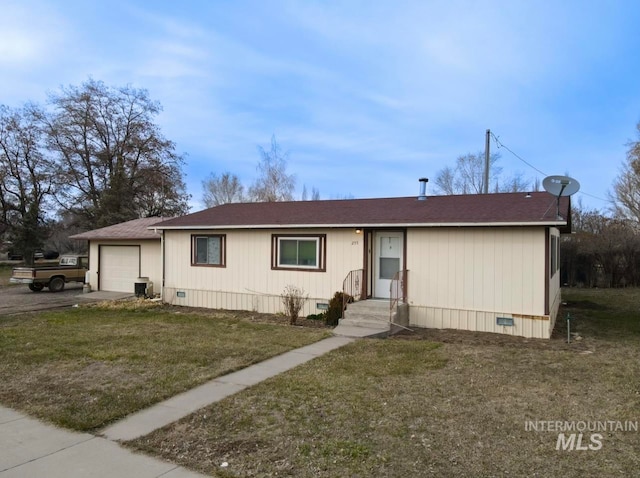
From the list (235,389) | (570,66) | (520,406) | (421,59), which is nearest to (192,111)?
(421,59)

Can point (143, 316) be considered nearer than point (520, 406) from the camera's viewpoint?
No

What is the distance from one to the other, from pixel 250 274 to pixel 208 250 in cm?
174

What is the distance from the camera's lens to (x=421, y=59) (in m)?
14.8

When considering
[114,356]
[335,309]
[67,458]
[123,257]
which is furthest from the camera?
[123,257]

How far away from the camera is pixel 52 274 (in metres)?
18.8

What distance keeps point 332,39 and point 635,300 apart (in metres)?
13.4

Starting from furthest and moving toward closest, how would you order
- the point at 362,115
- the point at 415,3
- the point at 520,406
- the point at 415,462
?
1. the point at 362,115
2. the point at 415,3
3. the point at 520,406
4. the point at 415,462

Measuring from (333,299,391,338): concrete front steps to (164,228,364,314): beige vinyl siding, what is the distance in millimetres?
1228

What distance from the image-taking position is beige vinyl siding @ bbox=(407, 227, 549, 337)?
9250mm

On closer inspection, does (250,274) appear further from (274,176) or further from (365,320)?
(274,176)

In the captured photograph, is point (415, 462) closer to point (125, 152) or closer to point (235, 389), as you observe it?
point (235, 389)

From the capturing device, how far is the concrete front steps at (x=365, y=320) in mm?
9280
